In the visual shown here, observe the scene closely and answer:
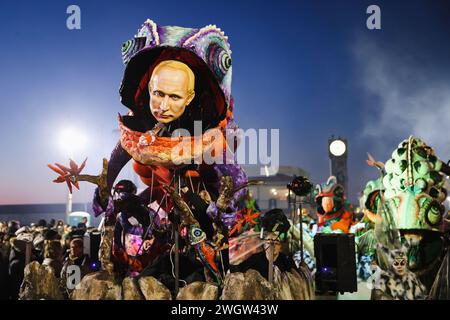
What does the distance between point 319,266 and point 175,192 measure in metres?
2.14

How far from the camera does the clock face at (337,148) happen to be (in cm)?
1262

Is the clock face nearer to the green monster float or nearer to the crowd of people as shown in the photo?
the green monster float

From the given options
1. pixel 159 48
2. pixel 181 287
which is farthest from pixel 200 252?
pixel 159 48

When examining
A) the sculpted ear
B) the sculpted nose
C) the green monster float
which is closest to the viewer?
the sculpted nose

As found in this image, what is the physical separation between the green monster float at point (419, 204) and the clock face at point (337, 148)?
4.81 meters

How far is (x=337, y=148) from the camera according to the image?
1266 centimetres

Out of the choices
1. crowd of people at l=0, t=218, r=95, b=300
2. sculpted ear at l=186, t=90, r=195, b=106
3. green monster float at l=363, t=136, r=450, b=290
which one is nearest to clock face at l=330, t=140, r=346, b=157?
green monster float at l=363, t=136, r=450, b=290

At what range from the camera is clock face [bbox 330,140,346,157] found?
41.4 feet

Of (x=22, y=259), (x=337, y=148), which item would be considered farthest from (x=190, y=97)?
(x=337, y=148)

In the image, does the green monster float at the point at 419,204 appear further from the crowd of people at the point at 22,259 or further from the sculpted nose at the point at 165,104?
the crowd of people at the point at 22,259

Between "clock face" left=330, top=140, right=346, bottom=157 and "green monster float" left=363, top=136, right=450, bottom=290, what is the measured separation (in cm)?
481

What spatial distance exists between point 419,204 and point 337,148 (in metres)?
5.66

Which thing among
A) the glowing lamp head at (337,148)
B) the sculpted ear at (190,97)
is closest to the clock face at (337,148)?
the glowing lamp head at (337,148)
